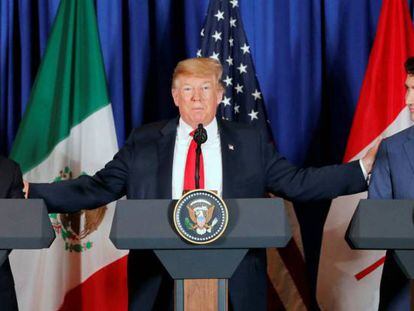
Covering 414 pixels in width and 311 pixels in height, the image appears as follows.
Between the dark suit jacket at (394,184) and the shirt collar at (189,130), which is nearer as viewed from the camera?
the dark suit jacket at (394,184)

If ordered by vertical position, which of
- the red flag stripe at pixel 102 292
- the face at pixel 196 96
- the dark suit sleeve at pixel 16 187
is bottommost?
the red flag stripe at pixel 102 292

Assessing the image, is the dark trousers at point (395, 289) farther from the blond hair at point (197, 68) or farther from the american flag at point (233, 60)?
the american flag at point (233, 60)

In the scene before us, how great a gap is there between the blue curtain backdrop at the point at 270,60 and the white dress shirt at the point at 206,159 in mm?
1315

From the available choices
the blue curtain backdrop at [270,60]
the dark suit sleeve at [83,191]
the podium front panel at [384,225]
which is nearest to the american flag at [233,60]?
the blue curtain backdrop at [270,60]

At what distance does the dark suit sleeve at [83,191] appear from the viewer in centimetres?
295

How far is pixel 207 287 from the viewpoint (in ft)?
6.82

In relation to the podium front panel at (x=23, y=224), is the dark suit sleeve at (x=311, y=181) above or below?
below

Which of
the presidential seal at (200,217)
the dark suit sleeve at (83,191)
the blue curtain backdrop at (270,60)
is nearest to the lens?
the presidential seal at (200,217)

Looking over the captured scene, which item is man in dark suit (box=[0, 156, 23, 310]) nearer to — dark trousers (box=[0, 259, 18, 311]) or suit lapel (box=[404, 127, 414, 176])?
dark trousers (box=[0, 259, 18, 311])

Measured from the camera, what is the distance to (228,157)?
2781mm

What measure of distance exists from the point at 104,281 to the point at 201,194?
204 centimetres

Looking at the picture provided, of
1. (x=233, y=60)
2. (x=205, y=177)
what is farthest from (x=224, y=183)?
(x=233, y=60)

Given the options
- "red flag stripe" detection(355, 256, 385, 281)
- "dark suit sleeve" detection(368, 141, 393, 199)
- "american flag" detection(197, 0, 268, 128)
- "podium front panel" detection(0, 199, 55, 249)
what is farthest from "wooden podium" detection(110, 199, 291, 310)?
"american flag" detection(197, 0, 268, 128)

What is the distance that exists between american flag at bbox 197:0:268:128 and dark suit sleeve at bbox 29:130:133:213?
44.3 inches
